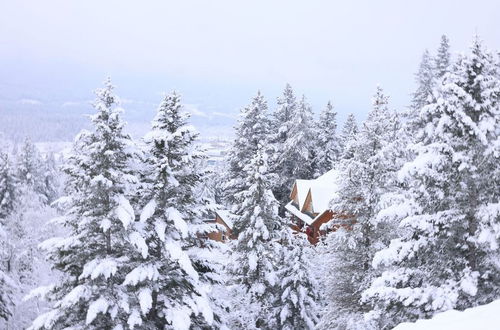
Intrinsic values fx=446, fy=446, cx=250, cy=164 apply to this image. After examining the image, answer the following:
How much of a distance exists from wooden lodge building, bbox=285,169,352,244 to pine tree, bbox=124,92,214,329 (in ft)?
72.2

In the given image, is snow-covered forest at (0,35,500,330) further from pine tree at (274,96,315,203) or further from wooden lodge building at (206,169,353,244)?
pine tree at (274,96,315,203)

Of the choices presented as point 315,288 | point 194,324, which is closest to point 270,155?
point 315,288

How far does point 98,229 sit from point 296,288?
11.3 m

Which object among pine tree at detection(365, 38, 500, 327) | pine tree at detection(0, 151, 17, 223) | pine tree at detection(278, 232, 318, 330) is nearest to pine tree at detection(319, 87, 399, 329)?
pine tree at detection(278, 232, 318, 330)

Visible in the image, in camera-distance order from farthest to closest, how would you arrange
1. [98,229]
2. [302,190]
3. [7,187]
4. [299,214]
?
[7,187]
[302,190]
[299,214]
[98,229]

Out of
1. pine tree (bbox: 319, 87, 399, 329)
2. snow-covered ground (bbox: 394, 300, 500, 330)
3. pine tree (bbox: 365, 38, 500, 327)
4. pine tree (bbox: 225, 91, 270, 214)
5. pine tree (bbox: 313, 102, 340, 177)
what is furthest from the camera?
pine tree (bbox: 313, 102, 340, 177)

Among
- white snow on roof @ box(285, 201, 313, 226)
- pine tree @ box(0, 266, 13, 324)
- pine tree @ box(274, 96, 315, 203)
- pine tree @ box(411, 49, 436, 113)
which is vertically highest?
pine tree @ box(411, 49, 436, 113)

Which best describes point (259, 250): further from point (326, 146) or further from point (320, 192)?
point (326, 146)

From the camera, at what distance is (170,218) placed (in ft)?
43.3

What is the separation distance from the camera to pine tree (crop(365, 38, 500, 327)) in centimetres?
1151

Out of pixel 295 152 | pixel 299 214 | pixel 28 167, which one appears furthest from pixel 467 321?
pixel 28 167

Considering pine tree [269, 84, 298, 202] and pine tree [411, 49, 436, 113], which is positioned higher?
pine tree [411, 49, 436, 113]

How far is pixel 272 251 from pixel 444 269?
1076 cm

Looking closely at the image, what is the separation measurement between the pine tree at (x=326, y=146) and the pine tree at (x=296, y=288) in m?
28.4
